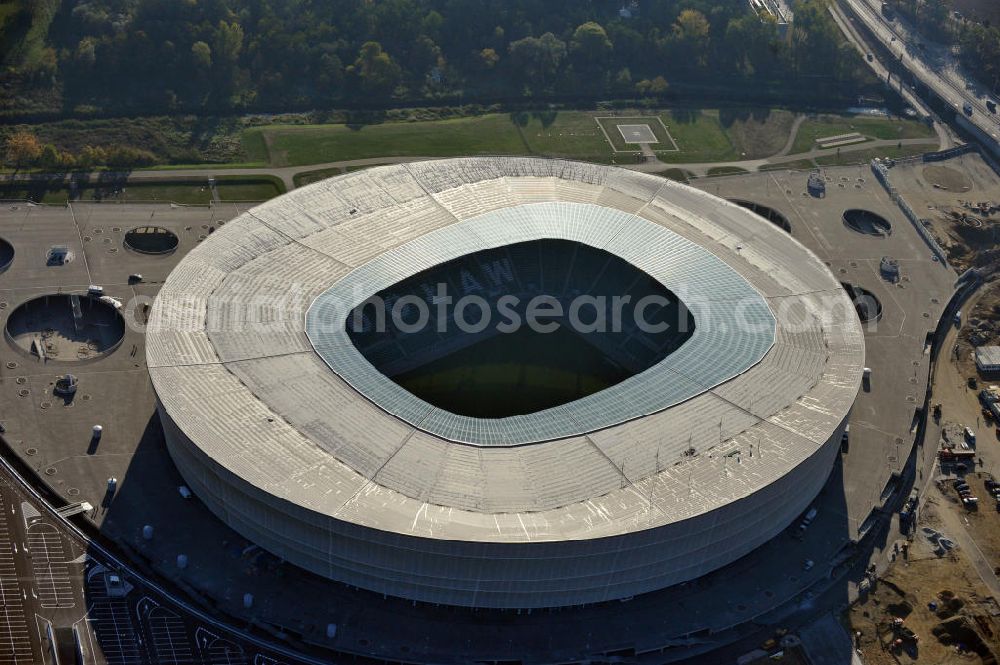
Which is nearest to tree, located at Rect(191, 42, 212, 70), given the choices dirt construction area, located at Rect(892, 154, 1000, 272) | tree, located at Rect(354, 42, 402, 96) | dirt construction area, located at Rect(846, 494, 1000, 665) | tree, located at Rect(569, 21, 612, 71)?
tree, located at Rect(354, 42, 402, 96)

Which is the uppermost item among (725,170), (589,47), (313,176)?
(589,47)

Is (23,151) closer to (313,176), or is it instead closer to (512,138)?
(313,176)

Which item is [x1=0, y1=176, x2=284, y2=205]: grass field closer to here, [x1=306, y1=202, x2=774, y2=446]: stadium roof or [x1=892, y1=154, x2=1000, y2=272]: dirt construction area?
[x1=306, y1=202, x2=774, y2=446]: stadium roof

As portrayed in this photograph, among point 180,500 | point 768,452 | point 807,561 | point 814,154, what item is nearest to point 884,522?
point 807,561

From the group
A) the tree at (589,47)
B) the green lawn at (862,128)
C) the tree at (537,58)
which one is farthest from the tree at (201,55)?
the green lawn at (862,128)

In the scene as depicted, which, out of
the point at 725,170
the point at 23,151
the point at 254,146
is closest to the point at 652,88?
the point at 725,170

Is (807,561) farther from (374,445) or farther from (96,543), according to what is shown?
(96,543)

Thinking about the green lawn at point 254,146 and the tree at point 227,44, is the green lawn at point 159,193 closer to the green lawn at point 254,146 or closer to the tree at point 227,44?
the green lawn at point 254,146

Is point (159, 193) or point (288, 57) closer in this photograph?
point (159, 193)
